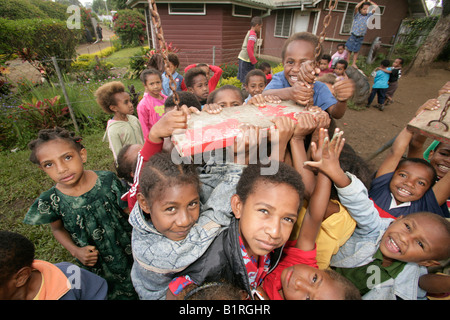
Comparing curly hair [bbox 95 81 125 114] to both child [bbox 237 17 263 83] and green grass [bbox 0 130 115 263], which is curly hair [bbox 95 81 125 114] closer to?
green grass [bbox 0 130 115 263]

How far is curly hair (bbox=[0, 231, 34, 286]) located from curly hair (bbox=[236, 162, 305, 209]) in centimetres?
132

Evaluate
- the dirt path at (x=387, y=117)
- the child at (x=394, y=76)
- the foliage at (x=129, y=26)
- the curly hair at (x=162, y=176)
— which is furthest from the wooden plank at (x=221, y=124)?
the foliage at (x=129, y=26)

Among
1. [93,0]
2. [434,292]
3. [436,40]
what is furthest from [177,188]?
[93,0]

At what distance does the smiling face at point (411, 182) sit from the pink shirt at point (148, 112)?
10.4 feet

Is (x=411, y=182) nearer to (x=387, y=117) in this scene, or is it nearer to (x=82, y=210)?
(x=82, y=210)

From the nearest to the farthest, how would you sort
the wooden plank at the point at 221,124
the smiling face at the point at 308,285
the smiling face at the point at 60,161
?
the wooden plank at the point at 221,124
the smiling face at the point at 308,285
the smiling face at the point at 60,161

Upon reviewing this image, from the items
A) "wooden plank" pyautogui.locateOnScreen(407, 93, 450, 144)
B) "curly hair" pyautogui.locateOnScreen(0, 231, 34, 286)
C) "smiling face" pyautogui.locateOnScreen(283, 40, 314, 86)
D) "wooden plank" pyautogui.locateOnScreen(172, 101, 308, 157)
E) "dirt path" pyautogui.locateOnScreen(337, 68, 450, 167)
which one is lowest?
"dirt path" pyautogui.locateOnScreen(337, 68, 450, 167)

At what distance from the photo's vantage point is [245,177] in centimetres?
148

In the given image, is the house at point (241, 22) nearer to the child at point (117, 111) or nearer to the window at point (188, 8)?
the window at point (188, 8)

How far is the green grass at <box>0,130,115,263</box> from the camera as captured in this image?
113 inches

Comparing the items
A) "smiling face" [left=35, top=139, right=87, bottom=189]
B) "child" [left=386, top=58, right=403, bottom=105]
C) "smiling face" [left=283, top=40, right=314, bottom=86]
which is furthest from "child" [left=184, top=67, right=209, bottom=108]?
"child" [left=386, top=58, right=403, bottom=105]

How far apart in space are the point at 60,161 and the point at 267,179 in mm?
1690

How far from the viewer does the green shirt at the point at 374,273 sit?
1.50 meters

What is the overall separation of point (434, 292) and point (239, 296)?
56.6 inches
